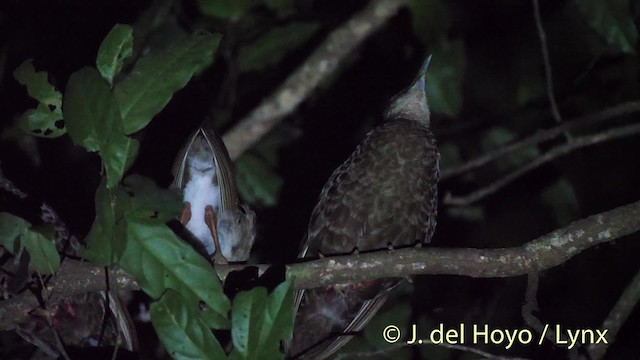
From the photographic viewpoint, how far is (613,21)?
11.3 ft

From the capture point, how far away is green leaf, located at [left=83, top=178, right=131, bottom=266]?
79.5 inches

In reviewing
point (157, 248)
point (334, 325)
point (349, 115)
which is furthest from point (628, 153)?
point (157, 248)

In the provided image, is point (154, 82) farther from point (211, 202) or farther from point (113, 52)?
point (211, 202)

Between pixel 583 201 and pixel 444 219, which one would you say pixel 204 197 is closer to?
pixel 444 219

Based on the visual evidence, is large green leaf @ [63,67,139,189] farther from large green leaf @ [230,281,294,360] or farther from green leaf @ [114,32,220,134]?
large green leaf @ [230,281,294,360]

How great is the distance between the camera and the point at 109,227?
203cm

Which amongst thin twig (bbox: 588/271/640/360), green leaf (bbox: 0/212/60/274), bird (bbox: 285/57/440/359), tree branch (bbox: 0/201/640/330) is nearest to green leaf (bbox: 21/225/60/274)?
green leaf (bbox: 0/212/60/274)

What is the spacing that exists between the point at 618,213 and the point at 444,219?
2.23 metres

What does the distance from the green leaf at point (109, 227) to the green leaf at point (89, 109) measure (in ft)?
0.38

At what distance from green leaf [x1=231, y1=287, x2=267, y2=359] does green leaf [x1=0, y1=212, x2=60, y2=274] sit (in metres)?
0.49

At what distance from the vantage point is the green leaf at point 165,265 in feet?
6.84

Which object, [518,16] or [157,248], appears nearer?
Result: [157,248]

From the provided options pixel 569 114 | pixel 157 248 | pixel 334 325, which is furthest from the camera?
pixel 569 114

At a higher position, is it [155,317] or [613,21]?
[613,21]
